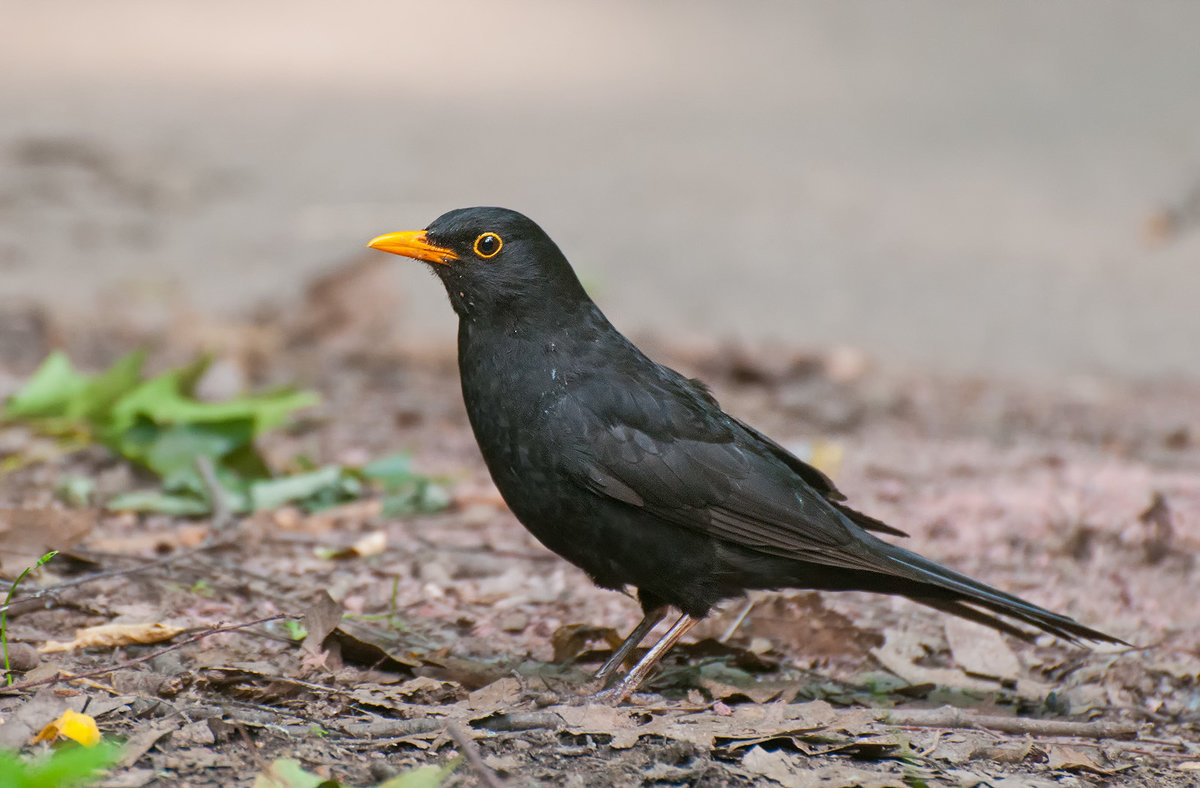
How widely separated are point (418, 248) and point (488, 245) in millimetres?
224

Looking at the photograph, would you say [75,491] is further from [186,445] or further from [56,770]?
[56,770]

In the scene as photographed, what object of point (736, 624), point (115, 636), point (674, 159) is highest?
point (674, 159)

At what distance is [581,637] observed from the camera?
4.15 m

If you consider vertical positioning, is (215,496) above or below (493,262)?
below

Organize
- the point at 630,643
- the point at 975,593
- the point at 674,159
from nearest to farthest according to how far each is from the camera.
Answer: the point at 975,593, the point at 630,643, the point at 674,159

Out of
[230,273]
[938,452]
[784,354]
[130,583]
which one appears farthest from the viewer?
[230,273]

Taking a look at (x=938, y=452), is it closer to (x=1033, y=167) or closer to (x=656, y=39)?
(x=1033, y=167)

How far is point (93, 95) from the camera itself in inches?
393

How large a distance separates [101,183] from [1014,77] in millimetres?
7676

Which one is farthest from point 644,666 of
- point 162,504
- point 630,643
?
point 162,504

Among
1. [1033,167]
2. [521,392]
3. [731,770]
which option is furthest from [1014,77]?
[731,770]

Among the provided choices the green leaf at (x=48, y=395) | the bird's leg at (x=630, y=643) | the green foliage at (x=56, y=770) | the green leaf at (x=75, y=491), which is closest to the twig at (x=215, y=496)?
the green leaf at (x=75, y=491)

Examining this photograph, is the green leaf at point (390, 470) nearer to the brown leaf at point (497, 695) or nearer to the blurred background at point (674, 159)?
the brown leaf at point (497, 695)

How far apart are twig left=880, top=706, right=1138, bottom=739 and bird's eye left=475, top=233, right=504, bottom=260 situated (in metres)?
1.82
